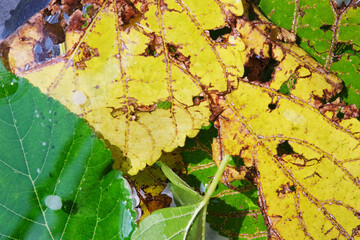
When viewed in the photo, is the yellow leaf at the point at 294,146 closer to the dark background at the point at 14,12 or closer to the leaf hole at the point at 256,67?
the leaf hole at the point at 256,67

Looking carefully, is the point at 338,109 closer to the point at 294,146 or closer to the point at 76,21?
the point at 294,146

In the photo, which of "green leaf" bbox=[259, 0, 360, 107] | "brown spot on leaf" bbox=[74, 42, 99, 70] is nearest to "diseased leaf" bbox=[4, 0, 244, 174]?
"brown spot on leaf" bbox=[74, 42, 99, 70]

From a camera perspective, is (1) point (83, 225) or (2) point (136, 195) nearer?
(1) point (83, 225)

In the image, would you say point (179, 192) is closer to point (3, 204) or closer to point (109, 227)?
point (109, 227)

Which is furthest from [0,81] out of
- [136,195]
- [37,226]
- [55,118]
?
[136,195]

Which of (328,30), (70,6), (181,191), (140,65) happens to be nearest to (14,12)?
(70,6)

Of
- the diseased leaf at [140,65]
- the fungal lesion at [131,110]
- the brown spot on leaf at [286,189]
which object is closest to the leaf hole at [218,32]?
the diseased leaf at [140,65]
